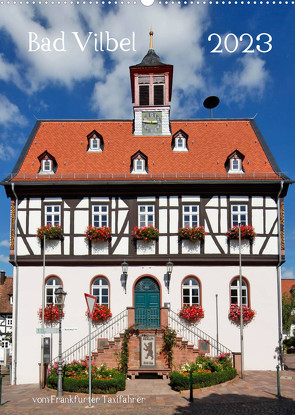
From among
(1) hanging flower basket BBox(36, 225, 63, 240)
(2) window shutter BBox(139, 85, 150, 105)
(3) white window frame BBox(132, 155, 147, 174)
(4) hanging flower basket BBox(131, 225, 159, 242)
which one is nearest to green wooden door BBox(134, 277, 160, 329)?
(4) hanging flower basket BBox(131, 225, 159, 242)

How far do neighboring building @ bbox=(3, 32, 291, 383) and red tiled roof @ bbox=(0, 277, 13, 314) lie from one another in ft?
77.2

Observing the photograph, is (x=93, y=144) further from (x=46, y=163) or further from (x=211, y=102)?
(x=211, y=102)

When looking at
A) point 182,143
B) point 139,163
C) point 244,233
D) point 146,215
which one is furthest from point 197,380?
point 182,143

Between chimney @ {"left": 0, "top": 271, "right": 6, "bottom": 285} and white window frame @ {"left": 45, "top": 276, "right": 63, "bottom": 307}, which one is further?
chimney @ {"left": 0, "top": 271, "right": 6, "bottom": 285}

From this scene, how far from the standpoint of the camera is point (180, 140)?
24.4m

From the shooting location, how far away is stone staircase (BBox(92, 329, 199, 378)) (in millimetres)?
18188

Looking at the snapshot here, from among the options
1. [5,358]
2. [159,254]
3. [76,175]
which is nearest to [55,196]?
[76,175]

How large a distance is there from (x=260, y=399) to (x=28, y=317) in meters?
11.2

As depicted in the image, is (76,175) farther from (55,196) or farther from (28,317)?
(28,317)

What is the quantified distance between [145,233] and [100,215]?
2468mm

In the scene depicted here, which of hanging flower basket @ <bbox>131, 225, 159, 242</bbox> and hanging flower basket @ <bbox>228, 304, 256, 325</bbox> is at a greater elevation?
hanging flower basket @ <bbox>131, 225, 159, 242</bbox>

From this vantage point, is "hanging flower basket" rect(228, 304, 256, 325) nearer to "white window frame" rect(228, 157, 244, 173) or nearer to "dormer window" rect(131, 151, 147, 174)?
"white window frame" rect(228, 157, 244, 173)

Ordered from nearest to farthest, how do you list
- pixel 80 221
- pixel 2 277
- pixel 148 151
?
pixel 80 221
pixel 148 151
pixel 2 277

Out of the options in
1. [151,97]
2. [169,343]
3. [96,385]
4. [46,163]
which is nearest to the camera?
[96,385]
